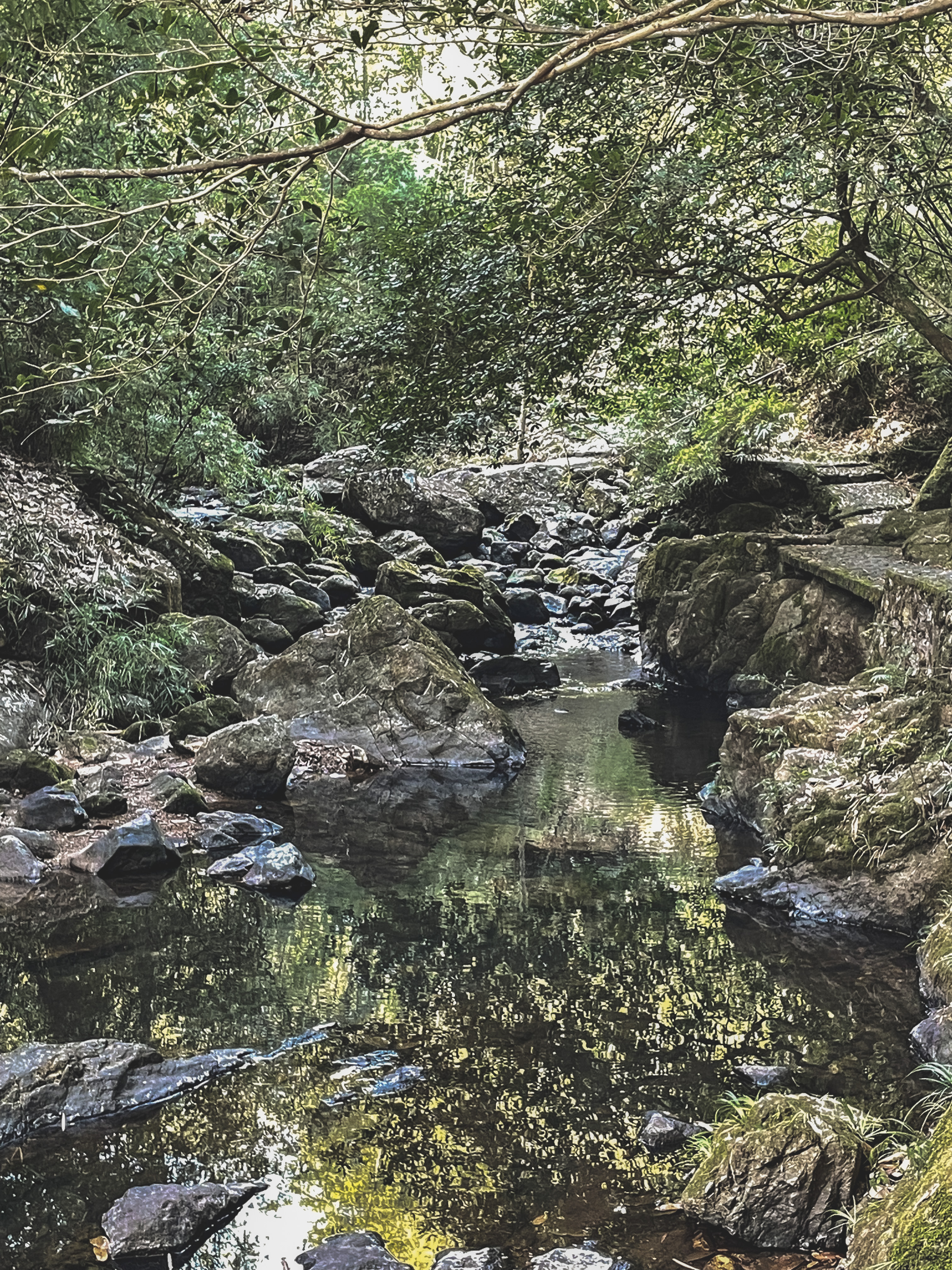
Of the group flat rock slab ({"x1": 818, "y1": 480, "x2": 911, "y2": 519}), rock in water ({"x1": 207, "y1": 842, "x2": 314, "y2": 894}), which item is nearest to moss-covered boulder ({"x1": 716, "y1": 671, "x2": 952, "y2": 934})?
rock in water ({"x1": 207, "y1": 842, "x2": 314, "y2": 894})

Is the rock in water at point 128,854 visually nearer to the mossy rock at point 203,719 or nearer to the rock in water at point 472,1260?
the mossy rock at point 203,719

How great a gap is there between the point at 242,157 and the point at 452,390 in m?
6.59

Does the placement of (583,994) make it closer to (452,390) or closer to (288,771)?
(288,771)

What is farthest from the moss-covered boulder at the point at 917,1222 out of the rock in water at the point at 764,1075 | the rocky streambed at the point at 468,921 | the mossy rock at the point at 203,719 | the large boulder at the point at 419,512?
the large boulder at the point at 419,512

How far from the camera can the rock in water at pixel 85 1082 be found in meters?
3.90

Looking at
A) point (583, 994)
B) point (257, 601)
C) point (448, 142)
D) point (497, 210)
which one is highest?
point (448, 142)

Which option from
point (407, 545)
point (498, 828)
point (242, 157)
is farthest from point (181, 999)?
point (407, 545)

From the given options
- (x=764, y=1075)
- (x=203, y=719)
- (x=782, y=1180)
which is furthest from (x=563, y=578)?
(x=782, y=1180)

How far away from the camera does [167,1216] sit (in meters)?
3.27

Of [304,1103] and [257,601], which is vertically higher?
[257,601]

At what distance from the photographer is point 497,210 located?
7785 mm

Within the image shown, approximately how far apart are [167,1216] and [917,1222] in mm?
2184

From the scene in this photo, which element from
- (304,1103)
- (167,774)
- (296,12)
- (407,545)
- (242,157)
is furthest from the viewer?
(407,545)

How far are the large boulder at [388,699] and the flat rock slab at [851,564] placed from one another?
11.4 feet
